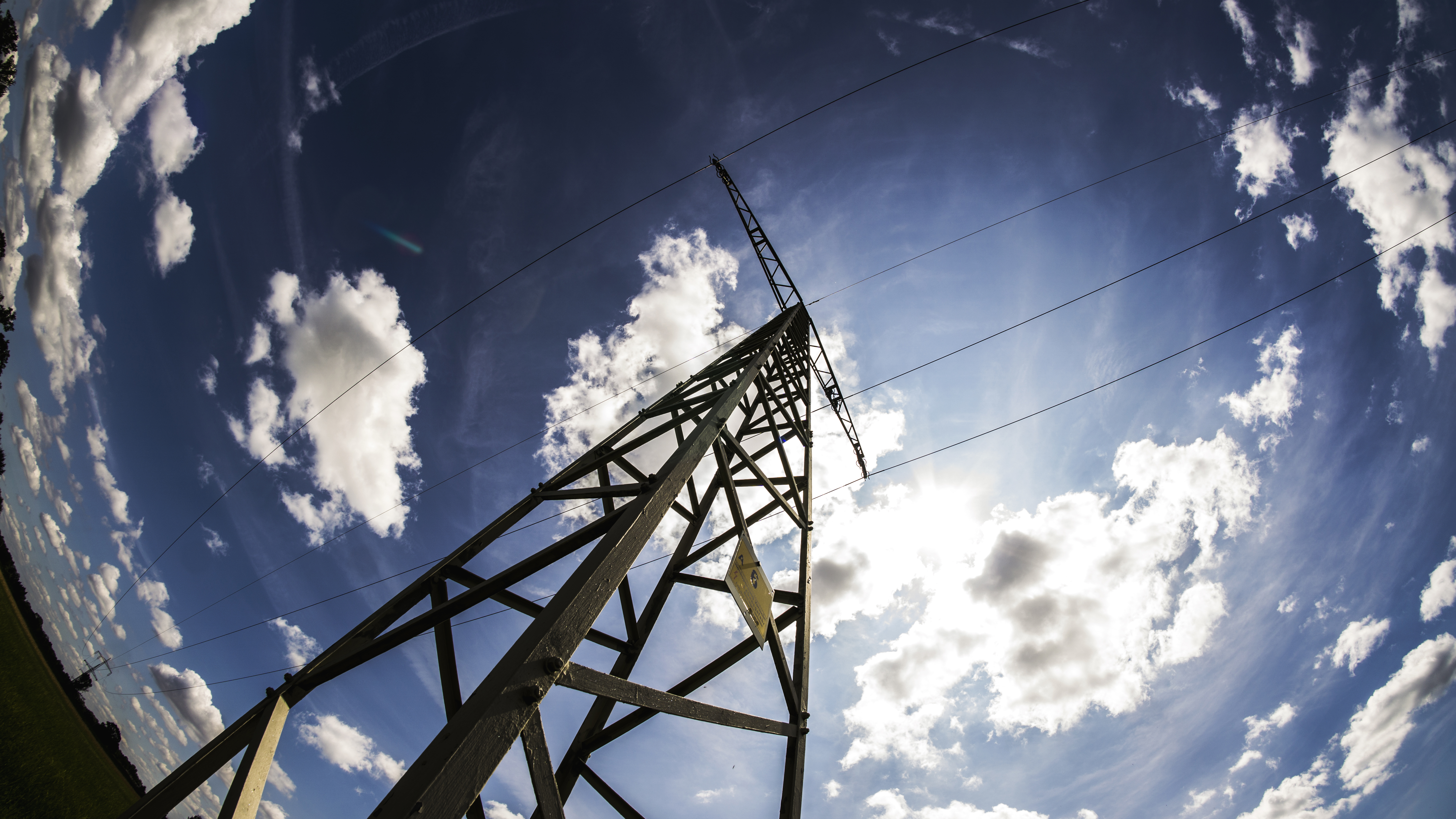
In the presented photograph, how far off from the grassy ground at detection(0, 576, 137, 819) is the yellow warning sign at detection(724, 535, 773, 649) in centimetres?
3401

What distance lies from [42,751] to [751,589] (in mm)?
43316

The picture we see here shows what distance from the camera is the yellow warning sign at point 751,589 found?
401cm

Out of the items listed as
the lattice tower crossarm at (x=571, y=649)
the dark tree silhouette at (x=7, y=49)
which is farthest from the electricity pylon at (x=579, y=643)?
the dark tree silhouette at (x=7, y=49)

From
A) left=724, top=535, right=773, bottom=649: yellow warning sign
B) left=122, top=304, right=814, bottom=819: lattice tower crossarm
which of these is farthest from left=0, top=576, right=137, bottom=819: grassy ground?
left=724, top=535, right=773, bottom=649: yellow warning sign

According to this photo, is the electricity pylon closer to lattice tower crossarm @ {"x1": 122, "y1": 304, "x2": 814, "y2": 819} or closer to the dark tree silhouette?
lattice tower crossarm @ {"x1": 122, "y1": 304, "x2": 814, "y2": 819}

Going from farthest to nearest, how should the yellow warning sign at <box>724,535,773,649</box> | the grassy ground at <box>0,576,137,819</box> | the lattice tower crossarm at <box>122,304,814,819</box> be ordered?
the grassy ground at <box>0,576,137,819</box>, the yellow warning sign at <box>724,535,773,649</box>, the lattice tower crossarm at <box>122,304,814,819</box>

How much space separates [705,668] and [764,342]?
18.2ft

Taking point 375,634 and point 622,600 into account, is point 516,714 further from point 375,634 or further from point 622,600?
point 375,634

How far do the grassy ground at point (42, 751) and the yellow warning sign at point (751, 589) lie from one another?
3401cm

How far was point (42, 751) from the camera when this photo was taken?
2433 centimetres

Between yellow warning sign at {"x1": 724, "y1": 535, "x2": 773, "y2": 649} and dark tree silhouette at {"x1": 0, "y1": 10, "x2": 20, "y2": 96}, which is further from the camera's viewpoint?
dark tree silhouette at {"x1": 0, "y1": 10, "x2": 20, "y2": 96}

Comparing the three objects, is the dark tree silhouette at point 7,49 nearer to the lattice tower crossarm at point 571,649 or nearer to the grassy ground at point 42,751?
the grassy ground at point 42,751

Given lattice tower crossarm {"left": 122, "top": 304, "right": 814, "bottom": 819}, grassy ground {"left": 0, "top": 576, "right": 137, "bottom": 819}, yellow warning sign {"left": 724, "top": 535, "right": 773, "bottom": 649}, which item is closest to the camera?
lattice tower crossarm {"left": 122, "top": 304, "right": 814, "bottom": 819}

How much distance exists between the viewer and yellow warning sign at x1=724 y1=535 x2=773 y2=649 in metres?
4.01
